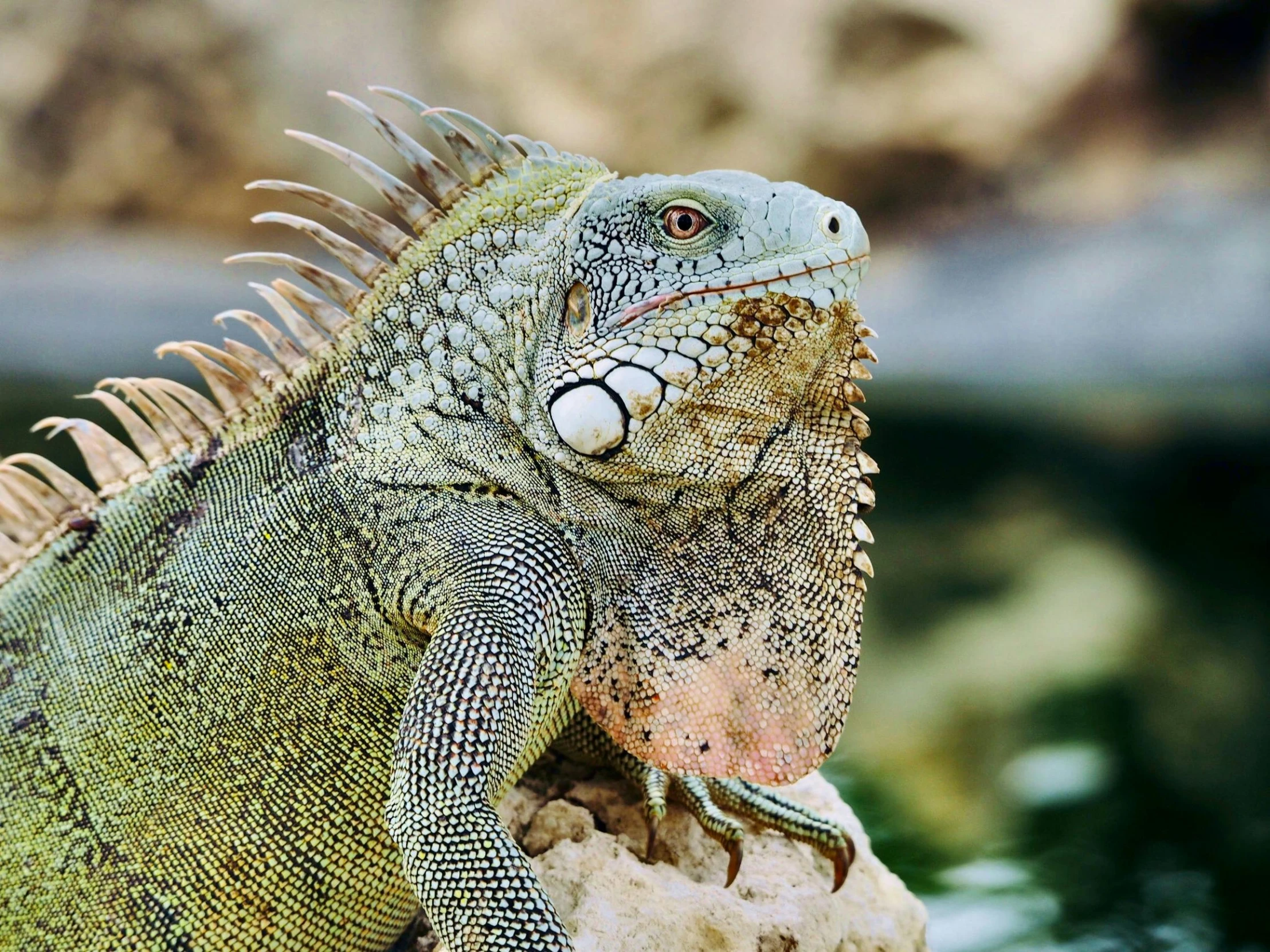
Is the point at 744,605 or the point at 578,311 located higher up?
the point at 578,311

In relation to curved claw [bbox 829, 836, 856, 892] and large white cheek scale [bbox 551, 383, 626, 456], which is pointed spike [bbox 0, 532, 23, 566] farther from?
curved claw [bbox 829, 836, 856, 892]

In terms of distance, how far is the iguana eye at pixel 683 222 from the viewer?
1897mm

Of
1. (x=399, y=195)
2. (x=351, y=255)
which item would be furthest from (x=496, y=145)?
(x=351, y=255)

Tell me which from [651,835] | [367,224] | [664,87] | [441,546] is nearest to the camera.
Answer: [441,546]

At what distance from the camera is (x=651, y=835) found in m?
2.42

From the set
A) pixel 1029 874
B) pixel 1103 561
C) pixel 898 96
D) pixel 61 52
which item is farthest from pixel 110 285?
pixel 1029 874

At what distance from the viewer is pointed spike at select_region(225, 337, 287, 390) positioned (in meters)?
2.24

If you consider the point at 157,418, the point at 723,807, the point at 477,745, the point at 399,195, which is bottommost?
the point at 477,745

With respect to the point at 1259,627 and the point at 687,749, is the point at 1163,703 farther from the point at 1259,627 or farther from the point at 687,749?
the point at 687,749

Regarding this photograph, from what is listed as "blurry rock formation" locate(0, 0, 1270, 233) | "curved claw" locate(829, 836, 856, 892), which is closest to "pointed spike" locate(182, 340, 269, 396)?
"curved claw" locate(829, 836, 856, 892)

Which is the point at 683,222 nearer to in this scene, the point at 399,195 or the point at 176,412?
the point at 399,195

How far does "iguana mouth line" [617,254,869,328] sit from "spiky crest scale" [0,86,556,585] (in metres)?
0.46

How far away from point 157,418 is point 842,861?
5.78 ft

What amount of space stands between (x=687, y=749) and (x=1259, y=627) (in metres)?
4.66
